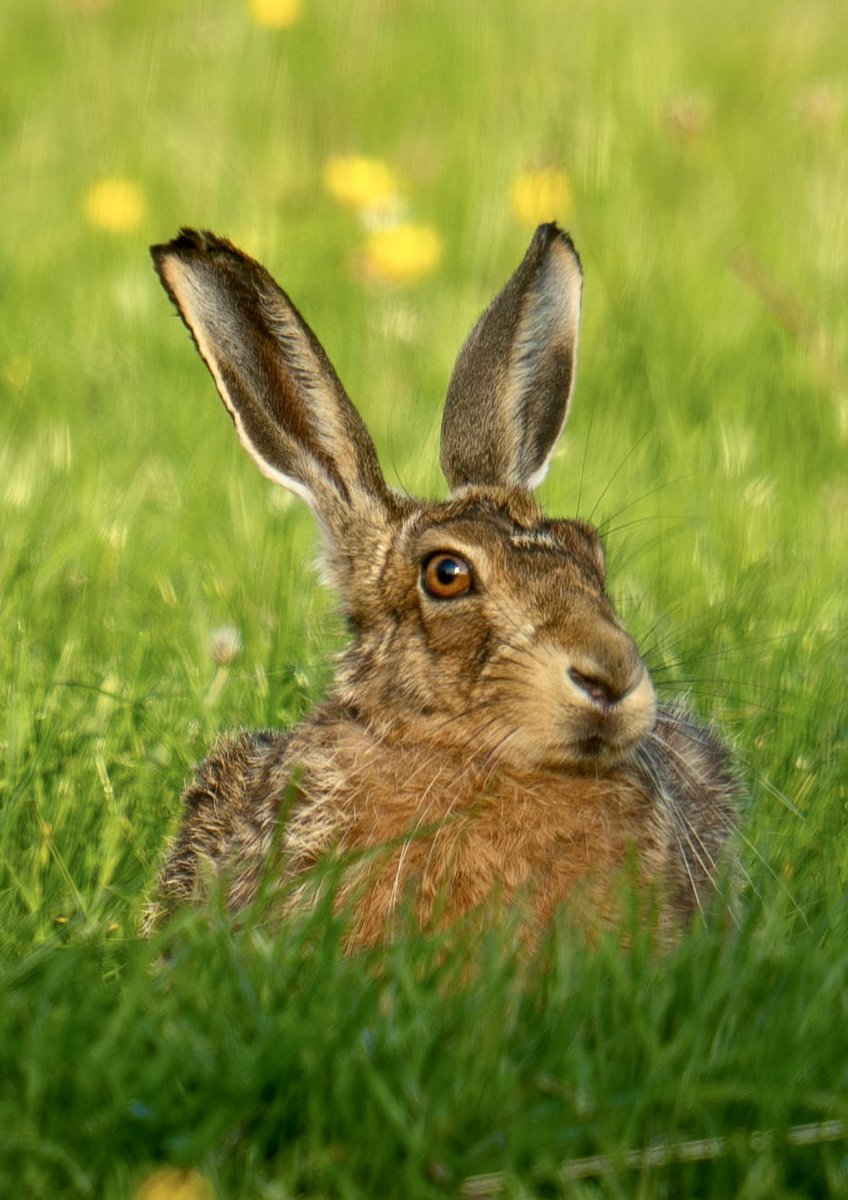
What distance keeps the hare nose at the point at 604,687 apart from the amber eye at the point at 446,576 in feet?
1.40

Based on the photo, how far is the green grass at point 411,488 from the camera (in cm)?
316

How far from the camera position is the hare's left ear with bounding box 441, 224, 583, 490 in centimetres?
505

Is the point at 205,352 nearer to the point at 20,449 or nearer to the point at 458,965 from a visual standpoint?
the point at 458,965

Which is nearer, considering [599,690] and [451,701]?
[599,690]

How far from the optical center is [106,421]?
7160 mm

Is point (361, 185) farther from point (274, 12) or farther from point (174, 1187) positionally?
point (174, 1187)

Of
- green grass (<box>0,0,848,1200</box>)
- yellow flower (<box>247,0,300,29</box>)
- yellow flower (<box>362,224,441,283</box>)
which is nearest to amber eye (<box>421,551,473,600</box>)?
green grass (<box>0,0,848,1200</box>)

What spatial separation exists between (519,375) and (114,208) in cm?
410

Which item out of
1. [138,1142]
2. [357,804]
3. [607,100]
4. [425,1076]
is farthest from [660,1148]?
[607,100]

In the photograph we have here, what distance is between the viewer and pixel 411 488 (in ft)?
20.8

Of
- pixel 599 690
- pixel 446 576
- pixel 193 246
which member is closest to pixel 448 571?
pixel 446 576

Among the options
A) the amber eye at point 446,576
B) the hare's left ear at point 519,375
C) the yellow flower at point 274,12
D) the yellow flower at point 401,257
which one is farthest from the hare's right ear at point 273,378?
the yellow flower at point 274,12

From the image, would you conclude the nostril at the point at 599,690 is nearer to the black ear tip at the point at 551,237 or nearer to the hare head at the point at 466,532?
the hare head at the point at 466,532

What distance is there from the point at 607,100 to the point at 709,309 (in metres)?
1.91
